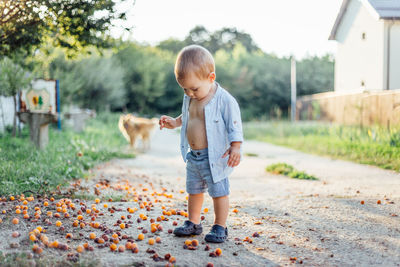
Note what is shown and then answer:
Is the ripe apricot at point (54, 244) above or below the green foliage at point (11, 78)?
below

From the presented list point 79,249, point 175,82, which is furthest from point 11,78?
point 175,82

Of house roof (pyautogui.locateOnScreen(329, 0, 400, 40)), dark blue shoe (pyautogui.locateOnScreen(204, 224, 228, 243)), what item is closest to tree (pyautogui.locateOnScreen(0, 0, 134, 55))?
dark blue shoe (pyautogui.locateOnScreen(204, 224, 228, 243))

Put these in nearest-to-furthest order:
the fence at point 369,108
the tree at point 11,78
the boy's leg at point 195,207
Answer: the boy's leg at point 195,207 < the fence at point 369,108 < the tree at point 11,78

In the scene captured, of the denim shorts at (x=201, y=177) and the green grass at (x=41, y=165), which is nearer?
the denim shorts at (x=201, y=177)

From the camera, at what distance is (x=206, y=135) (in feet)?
10.1

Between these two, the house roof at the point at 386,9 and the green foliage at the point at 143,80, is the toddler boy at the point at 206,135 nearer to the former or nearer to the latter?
the house roof at the point at 386,9

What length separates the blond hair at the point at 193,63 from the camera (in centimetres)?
287

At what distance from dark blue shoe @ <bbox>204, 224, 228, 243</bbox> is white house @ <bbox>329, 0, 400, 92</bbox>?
497 centimetres

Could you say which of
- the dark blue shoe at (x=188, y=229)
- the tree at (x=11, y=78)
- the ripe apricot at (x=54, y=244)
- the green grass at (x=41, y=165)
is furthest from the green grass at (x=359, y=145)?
the tree at (x=11, y=78)

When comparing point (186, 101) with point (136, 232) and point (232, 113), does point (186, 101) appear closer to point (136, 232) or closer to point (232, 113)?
point (232, 113)

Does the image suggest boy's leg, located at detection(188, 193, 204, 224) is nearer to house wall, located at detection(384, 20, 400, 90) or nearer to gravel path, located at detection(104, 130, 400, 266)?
gravel path, located at detection(104, 130, 400, 266)

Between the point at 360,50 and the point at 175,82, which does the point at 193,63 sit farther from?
the point at 175,82

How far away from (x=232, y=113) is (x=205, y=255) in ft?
3.63

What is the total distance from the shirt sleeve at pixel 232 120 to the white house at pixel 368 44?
14.4 feet
